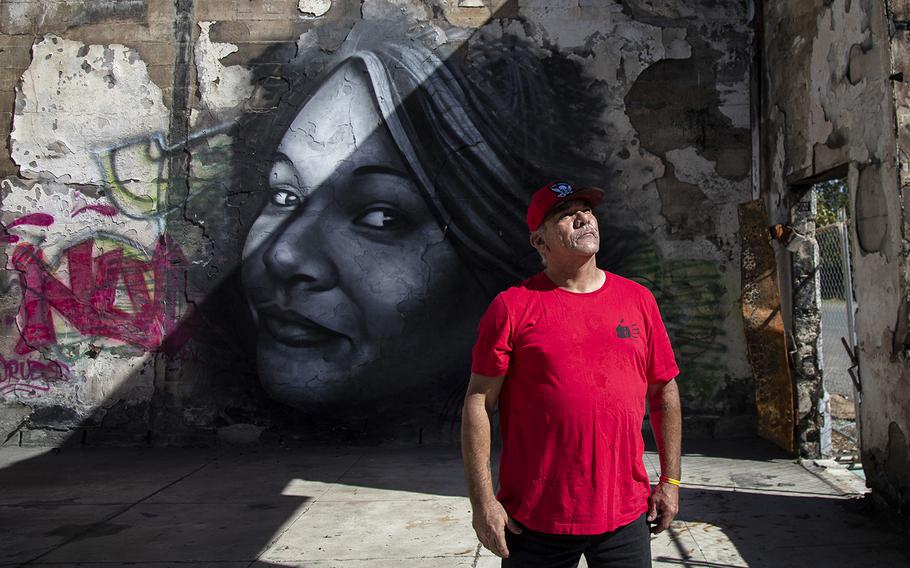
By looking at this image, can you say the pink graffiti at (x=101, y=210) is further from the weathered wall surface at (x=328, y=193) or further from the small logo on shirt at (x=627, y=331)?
the small logo on shirt at (x=627, y=331)

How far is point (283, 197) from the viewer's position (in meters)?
7.47

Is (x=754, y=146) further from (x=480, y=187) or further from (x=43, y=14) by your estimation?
(x=43, y=14)

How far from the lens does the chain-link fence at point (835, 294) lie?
597cm

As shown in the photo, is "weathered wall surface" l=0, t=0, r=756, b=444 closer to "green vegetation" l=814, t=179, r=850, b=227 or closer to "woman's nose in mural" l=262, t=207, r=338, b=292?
"woman's nose in mural" l=262, t=207, r=338, b=292

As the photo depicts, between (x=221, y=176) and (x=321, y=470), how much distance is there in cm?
303

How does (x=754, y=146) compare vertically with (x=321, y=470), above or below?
above

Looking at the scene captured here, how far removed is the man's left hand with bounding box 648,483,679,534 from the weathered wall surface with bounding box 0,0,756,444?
16.0ft

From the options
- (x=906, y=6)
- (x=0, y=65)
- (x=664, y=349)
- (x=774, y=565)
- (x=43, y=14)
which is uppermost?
(x=43, y=14)

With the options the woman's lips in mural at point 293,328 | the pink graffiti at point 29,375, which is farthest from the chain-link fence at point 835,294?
the pink graffiti at point 29,375

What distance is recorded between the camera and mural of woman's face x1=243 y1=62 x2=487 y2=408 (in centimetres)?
733

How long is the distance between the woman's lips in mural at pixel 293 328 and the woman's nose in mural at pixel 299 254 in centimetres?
26

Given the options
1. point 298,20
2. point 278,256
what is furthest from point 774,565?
point 298,20

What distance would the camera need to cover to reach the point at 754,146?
725 centimetres

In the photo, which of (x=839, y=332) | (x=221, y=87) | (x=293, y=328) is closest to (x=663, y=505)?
(x=293, y=328)
